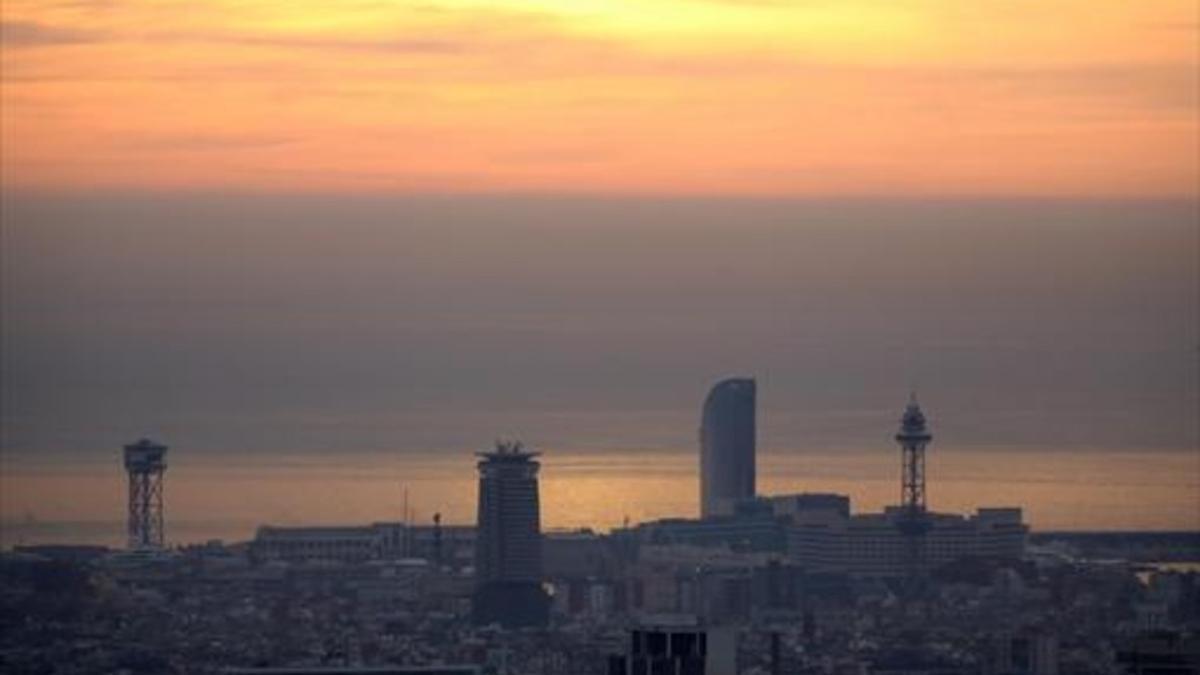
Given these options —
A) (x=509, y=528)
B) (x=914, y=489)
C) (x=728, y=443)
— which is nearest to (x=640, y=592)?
(x=509, y=528)

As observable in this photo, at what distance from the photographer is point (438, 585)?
52.2 metres

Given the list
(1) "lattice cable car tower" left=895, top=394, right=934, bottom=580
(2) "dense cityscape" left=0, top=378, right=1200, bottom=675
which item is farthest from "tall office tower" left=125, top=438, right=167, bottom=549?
(1) "lattice cable car tower" left=895, top=394, right=934, bottom=580

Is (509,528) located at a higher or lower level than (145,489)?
lower

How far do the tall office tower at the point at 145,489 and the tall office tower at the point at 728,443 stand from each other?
967cm

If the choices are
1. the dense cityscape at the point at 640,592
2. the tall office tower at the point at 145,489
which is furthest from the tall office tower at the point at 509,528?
the tall office tower at the point at 145,489

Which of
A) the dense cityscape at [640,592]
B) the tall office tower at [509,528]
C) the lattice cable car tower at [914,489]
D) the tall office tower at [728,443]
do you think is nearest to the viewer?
the dense cityscape at [640,592]

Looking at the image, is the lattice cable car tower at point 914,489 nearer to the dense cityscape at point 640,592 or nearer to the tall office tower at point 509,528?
the dense cityscape at point 640,592

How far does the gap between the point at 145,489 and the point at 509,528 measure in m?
6.96

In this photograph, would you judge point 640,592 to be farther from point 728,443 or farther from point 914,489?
point 728,443

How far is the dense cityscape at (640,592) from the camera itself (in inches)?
1410

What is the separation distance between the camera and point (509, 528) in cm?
5388

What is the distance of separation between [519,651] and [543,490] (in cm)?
3050

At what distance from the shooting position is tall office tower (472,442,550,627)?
5097 cm

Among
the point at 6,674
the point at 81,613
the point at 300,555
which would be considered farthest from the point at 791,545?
the point at 6,674
